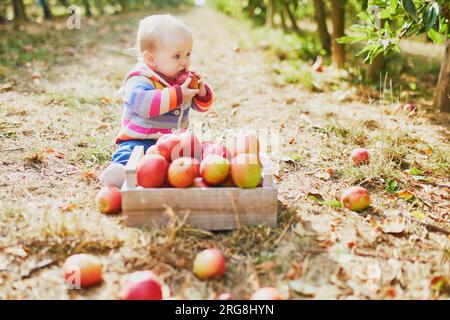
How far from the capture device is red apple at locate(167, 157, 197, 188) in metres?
2.36

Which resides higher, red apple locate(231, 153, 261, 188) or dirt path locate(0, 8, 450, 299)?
red apple locate(231, 153, 261, 188)

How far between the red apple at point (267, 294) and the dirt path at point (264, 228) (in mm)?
92

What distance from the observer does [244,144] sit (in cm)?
253

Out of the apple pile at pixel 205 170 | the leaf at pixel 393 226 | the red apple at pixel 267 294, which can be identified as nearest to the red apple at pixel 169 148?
the apple pile at pixel 205 170

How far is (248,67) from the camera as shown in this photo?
7.35 metres

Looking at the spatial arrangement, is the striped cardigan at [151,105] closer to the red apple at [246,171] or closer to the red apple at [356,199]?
the red apple at [246,171]

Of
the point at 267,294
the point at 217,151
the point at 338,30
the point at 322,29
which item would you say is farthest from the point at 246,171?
the point at 322,29

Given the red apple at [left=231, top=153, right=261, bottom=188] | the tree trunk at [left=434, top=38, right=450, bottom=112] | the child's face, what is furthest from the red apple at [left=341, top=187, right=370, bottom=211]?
the tree trunk at [left=434, top=38, right=450, bottom=112]

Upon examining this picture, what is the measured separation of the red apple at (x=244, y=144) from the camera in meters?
2.53

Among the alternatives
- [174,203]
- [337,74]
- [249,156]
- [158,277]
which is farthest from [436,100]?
[158,277]

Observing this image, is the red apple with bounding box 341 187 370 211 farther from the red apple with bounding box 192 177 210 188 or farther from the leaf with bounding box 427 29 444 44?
the leaf with bounding box 427 29 444 44

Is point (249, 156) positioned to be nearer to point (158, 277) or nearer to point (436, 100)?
point (158, 277)

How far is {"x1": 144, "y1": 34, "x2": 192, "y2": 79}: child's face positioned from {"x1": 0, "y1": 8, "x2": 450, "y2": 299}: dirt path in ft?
2.70

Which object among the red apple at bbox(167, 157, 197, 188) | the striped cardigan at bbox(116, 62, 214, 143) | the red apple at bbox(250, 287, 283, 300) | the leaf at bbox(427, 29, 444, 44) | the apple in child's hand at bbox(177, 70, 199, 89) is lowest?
the red apple at bbox(250, 287, 283, 300)
